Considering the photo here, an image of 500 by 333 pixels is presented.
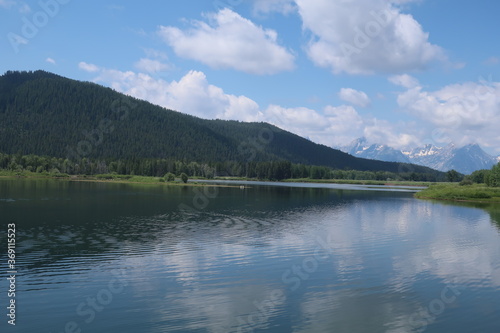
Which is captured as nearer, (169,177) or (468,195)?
(468,195)

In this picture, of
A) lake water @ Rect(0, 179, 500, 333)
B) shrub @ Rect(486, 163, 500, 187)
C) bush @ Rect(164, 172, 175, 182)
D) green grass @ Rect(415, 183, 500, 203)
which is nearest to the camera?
lake water @ Rect(0, 179, 500, 333)

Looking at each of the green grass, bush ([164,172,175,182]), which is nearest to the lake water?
the green grass

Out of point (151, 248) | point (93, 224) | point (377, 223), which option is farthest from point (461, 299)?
point (93, 224)

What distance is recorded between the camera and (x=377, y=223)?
213 ft

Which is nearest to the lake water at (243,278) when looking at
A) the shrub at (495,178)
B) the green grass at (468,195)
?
the green grass at (468,195)

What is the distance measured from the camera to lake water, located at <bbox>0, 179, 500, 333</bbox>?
69.8 feet

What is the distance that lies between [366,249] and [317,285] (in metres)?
15.9

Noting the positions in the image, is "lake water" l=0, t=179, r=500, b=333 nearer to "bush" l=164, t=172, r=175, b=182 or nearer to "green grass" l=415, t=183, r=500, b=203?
"green grass" l=415, t=183, r=500, b=203

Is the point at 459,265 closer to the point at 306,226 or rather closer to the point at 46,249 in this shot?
the point at 306,226

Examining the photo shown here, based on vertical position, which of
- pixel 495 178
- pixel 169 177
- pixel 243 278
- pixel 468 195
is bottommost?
pixel 243 278

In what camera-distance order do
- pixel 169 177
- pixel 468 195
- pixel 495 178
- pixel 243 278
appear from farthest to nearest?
pixel 169 177, pixel 495 178, pixel 468 195, pixel 243 278

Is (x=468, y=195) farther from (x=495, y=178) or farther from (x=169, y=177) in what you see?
(x=169, y=177)

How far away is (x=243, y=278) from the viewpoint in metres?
29.3

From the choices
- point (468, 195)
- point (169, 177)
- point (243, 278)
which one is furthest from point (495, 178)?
point (243, 278)
